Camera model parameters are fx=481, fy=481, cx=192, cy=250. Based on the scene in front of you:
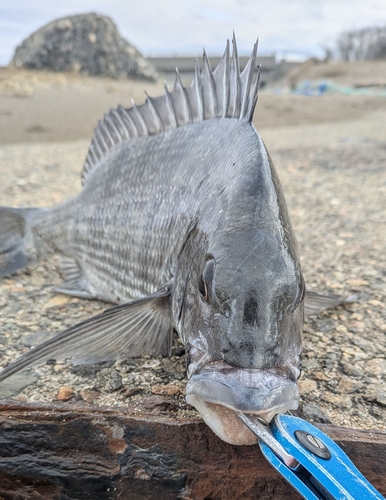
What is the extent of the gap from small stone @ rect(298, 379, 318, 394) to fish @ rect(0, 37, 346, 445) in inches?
18.7

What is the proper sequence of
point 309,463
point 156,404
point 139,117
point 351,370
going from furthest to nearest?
1. point 139,117
2. point 351,370
3. point 156,404
4. point 309,463

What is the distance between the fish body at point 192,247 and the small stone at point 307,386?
1.64 feet

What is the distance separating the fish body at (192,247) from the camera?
133 centimetres

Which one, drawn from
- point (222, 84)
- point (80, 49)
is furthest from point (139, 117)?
point (80, 49)

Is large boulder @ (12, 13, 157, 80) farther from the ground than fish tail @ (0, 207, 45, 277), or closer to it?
farther from the ground

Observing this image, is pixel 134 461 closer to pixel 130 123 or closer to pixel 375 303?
pixel 375 303

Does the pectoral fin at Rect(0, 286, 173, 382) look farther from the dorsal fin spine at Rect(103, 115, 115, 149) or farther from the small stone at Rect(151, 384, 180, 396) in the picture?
the dorsal fin spine at Rect(103, 115, 115, 149)

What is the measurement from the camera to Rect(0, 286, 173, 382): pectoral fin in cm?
173

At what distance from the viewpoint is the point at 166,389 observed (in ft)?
5.90

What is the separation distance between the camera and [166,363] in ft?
6.54

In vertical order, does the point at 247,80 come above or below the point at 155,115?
above

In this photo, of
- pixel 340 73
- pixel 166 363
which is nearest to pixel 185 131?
pixel 166 363

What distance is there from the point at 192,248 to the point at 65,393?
72 cm

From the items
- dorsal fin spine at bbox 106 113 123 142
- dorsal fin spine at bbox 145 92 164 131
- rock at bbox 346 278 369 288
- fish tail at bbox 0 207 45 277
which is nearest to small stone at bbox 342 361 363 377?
rock at bbox 346 278 369 288
